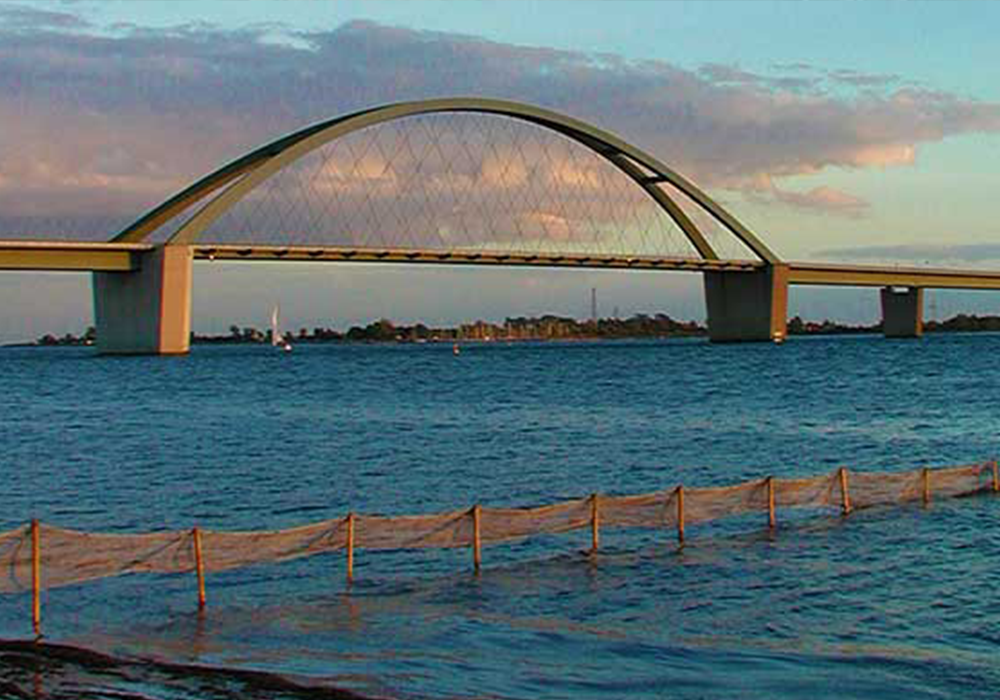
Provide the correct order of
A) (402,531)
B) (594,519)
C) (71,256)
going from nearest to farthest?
(402,531), (594,519), (71,256)

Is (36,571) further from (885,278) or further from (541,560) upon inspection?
(885,278)

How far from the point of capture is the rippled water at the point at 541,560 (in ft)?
50.0

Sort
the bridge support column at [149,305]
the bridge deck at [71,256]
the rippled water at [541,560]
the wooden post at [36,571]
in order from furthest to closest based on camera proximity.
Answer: the bridge support column at [149,305], the bridge deck at [71,256], the wooden post at [36,571], the rippled water at [541,560]

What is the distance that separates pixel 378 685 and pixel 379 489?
18.2 metres

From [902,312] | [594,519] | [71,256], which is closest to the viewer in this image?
[594,519]

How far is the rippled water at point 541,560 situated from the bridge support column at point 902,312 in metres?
98.4

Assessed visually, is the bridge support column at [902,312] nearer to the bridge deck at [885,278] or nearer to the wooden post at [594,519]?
the bridge deck at [885,278]

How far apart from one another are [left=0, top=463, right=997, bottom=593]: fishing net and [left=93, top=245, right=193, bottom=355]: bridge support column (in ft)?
255

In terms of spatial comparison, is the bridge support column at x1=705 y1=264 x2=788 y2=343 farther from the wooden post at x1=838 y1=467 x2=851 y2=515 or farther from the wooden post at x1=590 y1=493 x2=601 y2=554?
the wooden post at x1=590 y1=493 x2=601 y2=554

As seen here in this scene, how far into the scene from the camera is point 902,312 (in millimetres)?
162375

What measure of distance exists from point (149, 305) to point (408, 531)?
86.2m

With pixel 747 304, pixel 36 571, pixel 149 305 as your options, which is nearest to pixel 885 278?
pixel 747 304

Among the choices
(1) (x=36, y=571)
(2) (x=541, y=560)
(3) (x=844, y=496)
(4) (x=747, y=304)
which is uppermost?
(4) (x=747, y=304)

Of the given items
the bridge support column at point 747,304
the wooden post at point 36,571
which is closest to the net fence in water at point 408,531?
the wooden post at point 36,571
